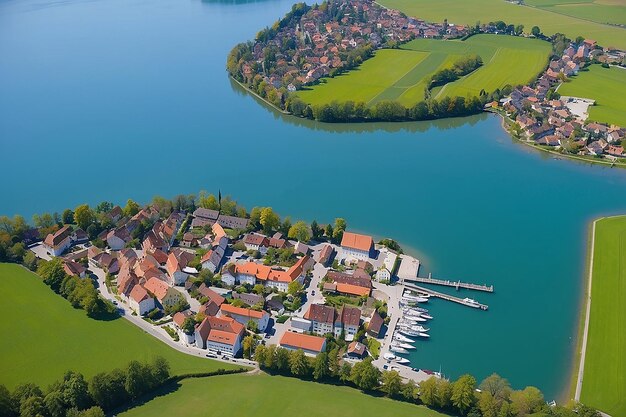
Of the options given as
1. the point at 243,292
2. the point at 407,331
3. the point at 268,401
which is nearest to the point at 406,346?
the point at 407,331

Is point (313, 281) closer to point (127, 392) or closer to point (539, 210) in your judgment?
point (127, 392)

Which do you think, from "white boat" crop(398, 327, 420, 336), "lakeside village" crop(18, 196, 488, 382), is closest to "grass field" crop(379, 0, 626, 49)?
"lakeside village" crop(18, 196, 488, 382)

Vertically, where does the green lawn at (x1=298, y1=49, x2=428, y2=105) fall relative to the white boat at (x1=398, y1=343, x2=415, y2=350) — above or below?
above

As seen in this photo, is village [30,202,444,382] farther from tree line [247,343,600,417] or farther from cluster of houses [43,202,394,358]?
tree line [247,343,600,417]

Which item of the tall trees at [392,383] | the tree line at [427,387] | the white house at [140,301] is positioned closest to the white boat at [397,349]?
the tree line at [427,387]

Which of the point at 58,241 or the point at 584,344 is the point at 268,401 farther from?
the point at 58,241

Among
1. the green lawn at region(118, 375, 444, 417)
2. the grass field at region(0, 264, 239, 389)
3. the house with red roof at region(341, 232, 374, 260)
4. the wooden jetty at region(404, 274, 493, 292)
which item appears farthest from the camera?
the house with red roof at region(341, 232, 374, 260)

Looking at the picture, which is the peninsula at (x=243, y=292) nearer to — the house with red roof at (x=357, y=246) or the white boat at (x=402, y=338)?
the house with red roof at (x=357, y=246)
